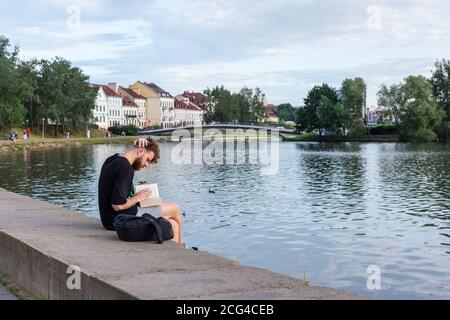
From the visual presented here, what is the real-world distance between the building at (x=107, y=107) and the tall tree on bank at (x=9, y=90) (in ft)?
230

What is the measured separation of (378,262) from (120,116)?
167 m

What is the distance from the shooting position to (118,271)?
5.99 m

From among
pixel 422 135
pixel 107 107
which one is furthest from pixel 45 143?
pixel 107 107

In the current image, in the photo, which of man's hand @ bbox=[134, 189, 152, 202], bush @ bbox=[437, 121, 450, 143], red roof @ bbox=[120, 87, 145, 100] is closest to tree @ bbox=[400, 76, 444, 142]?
bush @ bbox=[437, 121, 450, 143]

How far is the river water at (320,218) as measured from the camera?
13914 millimetres

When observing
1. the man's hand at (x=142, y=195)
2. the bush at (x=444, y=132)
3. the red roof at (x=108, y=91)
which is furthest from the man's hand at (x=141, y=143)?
the red roof at (x=108, y=91)

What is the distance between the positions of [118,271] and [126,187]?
8.09ft

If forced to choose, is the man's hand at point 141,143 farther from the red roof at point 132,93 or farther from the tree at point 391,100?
the red roof at point 132,93

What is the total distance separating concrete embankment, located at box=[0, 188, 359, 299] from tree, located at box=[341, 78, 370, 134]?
103 meters

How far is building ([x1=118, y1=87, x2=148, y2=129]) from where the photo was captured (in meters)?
188

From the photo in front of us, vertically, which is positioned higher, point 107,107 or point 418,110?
point 107,107

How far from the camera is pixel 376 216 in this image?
73.4 feet

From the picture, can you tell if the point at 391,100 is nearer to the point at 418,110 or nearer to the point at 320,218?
the point at 418,110

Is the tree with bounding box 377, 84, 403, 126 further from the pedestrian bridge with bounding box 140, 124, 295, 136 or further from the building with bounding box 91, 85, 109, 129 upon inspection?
the building with bounding box 91, 85, 109, 129
